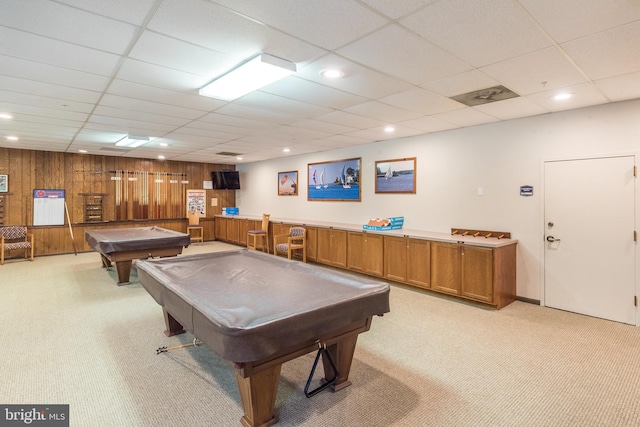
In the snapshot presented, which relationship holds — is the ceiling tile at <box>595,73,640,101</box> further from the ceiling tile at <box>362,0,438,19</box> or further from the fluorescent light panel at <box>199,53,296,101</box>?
the fluorescent light panel at <box>199,53,296,101</box>

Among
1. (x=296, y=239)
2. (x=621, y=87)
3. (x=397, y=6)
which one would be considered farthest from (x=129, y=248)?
(x=621, y=87)

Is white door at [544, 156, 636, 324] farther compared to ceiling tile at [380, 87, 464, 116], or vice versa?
white door at [544, 156, 636, 324]

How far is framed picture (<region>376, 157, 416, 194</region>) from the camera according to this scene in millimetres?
5707

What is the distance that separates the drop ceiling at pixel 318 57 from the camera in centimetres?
193

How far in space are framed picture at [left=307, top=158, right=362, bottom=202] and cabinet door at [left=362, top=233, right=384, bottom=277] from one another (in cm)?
129

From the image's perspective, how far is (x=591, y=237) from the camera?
393cm

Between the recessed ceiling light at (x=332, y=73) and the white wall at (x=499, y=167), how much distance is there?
288 cm

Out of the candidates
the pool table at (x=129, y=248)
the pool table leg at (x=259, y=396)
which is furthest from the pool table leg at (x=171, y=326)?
the pool table at (x=129, y=248)

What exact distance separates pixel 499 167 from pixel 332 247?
3106 mm

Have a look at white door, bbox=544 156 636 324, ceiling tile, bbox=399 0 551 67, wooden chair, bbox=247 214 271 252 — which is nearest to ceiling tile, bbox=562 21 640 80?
ceiling tile, bbox=399 0 551 67

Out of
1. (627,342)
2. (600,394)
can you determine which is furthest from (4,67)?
(627,342)

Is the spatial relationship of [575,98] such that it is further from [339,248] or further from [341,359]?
[339,248]

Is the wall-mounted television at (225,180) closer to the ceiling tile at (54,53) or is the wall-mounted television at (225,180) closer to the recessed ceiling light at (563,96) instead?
the ceiling tile at (54,53)

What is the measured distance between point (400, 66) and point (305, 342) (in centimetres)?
224
